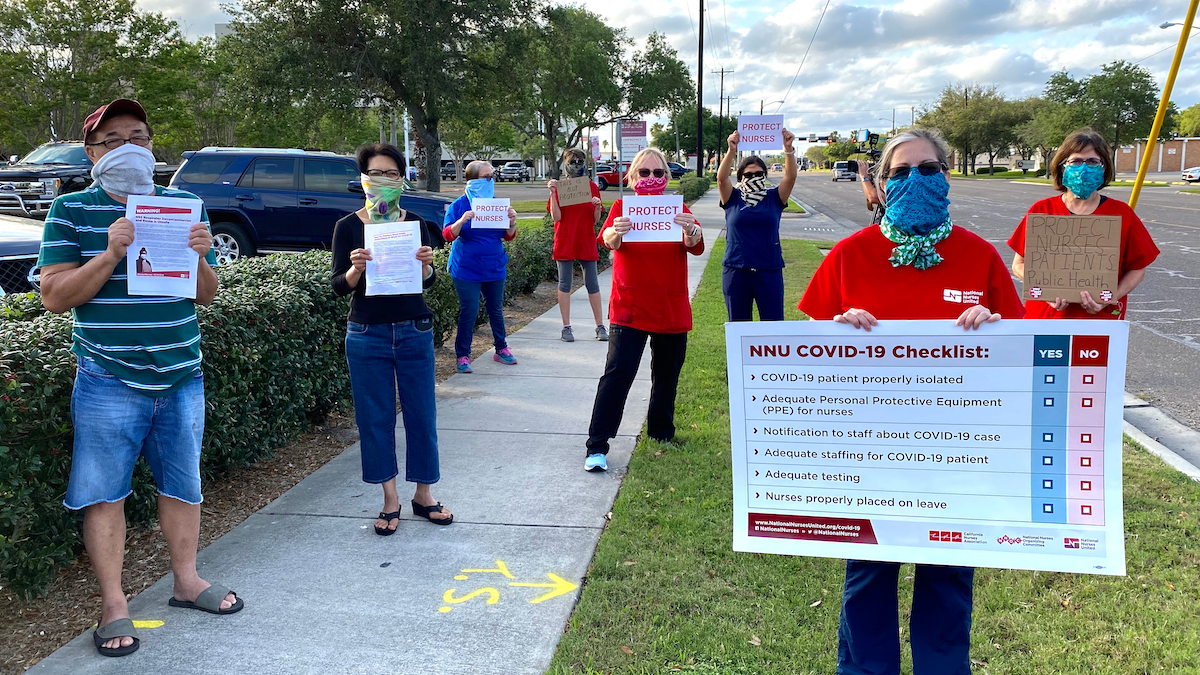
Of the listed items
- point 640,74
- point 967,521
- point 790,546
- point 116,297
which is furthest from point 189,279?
point 640,74

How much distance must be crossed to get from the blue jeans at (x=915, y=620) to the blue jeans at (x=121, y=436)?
2456 mm

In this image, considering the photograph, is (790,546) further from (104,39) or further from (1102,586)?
(104,39)

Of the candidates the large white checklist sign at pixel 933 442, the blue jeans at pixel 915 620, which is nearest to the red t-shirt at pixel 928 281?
the large white checklist sign at pixel 933 442

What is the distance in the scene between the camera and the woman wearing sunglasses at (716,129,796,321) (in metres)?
5.85

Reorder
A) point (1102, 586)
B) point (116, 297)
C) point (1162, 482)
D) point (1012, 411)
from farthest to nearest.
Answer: point (1162, 482)
point (1102, 586)
point (116, 297)
point (1012, 411)

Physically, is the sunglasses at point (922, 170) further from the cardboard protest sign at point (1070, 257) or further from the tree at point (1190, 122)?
the tree at point (1190, 122)

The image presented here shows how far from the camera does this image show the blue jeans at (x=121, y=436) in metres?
2.96

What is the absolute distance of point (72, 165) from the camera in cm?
1845

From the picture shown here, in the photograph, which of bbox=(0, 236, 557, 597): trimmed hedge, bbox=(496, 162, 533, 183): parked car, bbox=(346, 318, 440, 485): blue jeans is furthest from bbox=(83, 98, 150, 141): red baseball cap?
bbox=(496, 162, 533, 183): parked car

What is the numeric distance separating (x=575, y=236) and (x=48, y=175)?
1460 cm

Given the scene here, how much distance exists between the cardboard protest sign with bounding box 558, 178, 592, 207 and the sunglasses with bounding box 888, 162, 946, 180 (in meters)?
5.77

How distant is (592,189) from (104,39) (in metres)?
27.3

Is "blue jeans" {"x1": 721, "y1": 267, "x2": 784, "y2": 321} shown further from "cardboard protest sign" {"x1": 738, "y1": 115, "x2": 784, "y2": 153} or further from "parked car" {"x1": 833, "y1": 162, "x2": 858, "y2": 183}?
"parked car" {"x1": 833, "y1": 162, "x2": 858, "y2": 183}

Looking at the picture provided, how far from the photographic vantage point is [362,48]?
2584 centimetres
